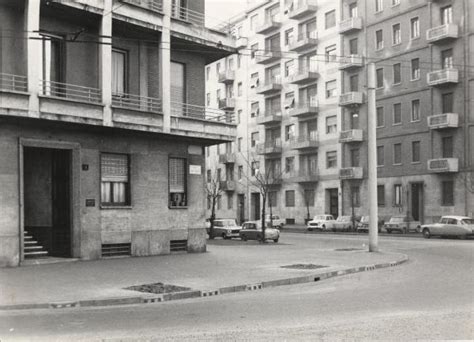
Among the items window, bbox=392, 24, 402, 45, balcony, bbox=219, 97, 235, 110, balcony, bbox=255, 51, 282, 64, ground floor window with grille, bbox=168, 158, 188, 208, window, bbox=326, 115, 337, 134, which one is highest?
balcony, bbox=255, 51, 282, 64

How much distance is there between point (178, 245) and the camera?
875 inches

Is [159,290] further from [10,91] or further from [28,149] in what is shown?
[28,149]

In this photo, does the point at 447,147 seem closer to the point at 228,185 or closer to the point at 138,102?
the point at 138,102

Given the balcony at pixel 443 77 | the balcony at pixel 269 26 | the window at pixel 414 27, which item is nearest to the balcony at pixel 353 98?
the window at pixel 414 27

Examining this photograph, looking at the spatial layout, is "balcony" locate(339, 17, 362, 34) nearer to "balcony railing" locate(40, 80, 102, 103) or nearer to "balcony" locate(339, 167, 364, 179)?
"balcony" locate(339, 167, 364, 179)

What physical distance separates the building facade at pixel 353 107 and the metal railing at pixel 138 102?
19.7 m

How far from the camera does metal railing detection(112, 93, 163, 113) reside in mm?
20234

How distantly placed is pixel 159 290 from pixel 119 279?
2.09m

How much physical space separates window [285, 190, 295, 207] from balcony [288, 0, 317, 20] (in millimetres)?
18161

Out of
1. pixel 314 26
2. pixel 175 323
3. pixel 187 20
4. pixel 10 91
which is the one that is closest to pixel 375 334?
pixel 175 323

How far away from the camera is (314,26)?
195ft

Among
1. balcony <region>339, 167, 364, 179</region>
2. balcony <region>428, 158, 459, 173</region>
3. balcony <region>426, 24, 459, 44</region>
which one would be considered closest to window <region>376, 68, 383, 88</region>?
balcony <region>426, 24, 459, 44</region>

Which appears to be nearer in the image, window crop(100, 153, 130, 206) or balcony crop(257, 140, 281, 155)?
window crop(100, 153, 130, 206)

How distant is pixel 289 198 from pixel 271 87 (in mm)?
12243
